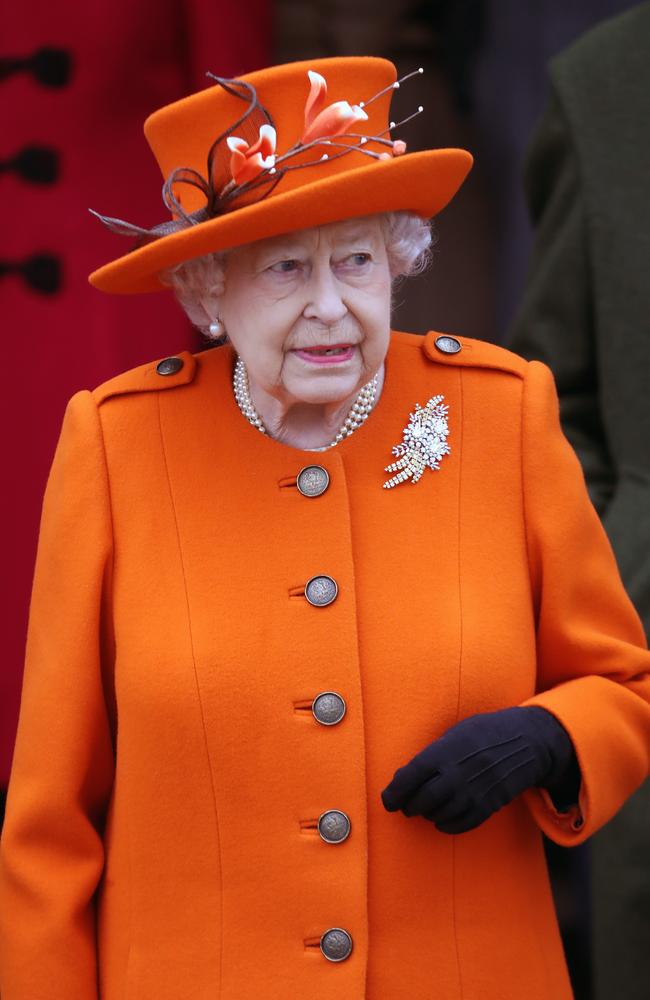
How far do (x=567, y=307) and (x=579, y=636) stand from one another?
48.9 inches

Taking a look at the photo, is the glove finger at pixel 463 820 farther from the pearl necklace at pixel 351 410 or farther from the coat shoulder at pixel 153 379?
the coat shoulder at pixel 153 379

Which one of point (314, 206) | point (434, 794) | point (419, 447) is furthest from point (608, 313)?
point (434, 794)

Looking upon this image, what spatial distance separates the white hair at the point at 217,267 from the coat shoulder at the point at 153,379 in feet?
0.24

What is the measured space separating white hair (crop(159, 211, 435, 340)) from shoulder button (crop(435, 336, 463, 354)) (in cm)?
12

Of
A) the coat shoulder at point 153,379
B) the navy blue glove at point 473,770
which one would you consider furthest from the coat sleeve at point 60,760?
the navy blue glove at point 473,770

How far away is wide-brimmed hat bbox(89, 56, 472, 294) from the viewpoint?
214 cm

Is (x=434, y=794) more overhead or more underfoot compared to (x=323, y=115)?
more underfoot

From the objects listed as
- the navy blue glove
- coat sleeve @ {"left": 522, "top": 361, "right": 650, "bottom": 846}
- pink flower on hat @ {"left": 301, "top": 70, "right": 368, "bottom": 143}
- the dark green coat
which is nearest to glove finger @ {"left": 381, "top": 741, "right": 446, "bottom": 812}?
the navy blue glove

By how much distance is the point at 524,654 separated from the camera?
229 cm

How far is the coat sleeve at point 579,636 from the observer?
7.47 feet

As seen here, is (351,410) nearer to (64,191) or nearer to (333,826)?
(333,826)

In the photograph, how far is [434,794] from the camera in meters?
2.16

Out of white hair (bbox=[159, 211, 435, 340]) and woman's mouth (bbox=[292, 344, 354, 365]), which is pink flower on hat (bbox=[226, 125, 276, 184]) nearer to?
white hair (bbox=[159, 211, 435, 340])

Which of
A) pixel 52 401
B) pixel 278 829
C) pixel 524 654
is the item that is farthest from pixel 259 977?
pixel 52 401
